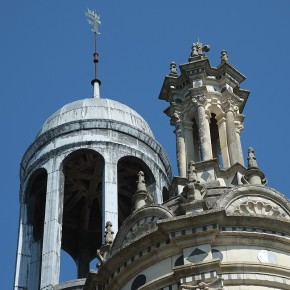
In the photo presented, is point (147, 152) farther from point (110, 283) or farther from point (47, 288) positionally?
point (110, 283)

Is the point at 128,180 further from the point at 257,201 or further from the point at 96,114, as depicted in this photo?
the point at 257,201

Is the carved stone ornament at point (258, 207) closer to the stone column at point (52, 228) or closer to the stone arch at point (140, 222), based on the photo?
the stone arch at point (140, 222)

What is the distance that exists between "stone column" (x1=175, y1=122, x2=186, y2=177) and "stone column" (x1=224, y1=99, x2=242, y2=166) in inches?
57.2

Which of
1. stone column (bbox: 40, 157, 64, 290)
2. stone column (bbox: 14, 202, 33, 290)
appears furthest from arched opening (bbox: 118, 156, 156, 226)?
stone column (bbox: 14, 202, 33, 290)

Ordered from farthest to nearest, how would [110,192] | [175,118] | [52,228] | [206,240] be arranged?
[110,192] < [52,228] < [175,118] < [206,240]

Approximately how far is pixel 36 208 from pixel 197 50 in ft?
28.8

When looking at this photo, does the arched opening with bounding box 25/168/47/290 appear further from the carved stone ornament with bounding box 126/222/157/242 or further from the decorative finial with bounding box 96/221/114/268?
the carved stone ornament with bounding box 126/222/157/242

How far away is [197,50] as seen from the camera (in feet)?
107

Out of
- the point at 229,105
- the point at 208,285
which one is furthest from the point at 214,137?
the point at 208,285

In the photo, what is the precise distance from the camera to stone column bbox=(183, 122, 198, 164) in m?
30.2

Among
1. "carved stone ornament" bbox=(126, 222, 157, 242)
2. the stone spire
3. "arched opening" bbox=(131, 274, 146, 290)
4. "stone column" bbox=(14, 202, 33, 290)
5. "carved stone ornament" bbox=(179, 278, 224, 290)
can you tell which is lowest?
"carved stone ornament" bbox=(179, 278, 224, 290)

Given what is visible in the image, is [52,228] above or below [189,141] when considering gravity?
below

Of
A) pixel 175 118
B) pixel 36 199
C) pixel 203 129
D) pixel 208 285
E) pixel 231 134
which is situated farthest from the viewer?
pixel 36 199

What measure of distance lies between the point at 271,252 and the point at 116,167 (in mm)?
12427
